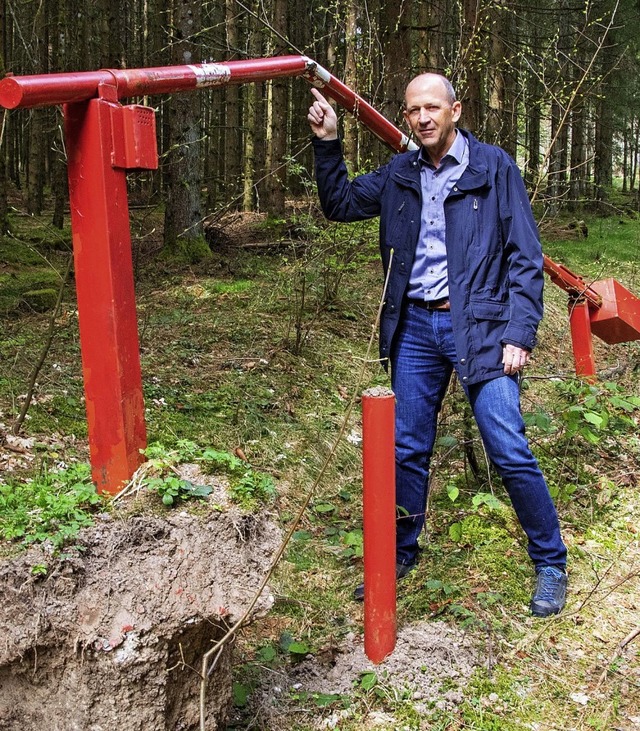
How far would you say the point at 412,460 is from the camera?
11.3ft

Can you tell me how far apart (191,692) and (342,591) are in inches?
57.3

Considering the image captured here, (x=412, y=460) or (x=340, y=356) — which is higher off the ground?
(x=412, y=460)

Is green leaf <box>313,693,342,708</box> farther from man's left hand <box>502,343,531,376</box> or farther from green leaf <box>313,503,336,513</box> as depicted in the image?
green leaf <box>313,503,336,513</box>

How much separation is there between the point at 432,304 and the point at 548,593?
1.44m

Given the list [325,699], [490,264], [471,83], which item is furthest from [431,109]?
[471,83]

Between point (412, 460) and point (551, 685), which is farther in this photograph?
point (412, 460)

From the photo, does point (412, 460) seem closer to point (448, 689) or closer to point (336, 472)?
point (448, 689)

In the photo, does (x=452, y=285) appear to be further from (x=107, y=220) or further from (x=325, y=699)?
(x=325, y=699)

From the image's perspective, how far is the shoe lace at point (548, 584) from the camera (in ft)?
10.9

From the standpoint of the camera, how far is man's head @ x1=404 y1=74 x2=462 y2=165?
308 centimetres

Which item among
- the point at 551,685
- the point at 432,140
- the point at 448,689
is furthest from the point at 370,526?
the point at 432,140

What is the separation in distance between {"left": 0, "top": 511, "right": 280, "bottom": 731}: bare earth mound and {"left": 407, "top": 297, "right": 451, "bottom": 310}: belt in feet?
4.71

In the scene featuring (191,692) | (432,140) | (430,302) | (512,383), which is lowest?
(191,692)

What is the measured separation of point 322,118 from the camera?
10.6 ft
